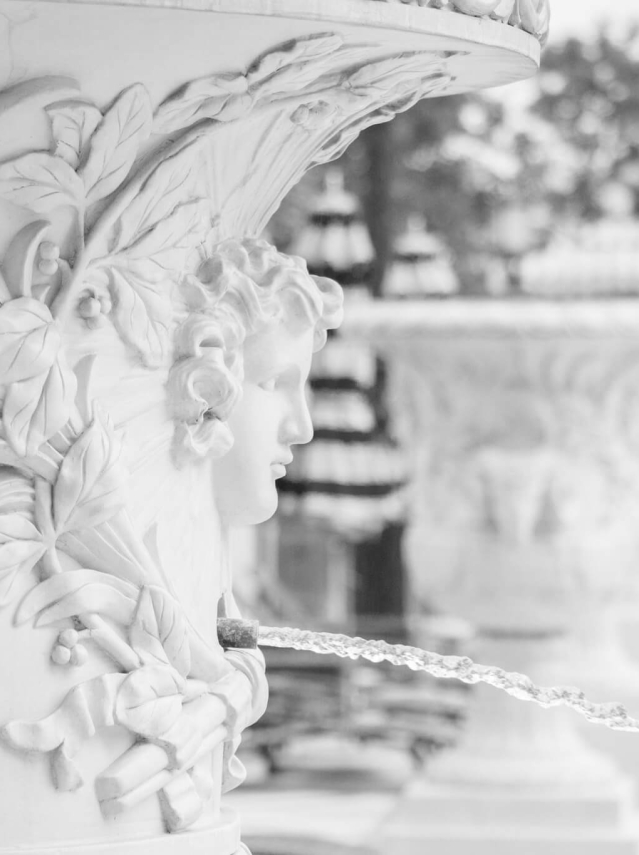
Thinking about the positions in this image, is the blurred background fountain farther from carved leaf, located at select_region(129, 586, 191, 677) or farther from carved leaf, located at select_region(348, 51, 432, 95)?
carved leaf, located at select_region(348, 51, 432, 95)

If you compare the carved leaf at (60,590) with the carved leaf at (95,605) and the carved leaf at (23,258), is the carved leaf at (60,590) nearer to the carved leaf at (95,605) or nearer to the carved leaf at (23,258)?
the carved leaf at (95,605)

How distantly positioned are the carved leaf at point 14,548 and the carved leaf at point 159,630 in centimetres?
11

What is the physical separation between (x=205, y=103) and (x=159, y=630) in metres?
0.43

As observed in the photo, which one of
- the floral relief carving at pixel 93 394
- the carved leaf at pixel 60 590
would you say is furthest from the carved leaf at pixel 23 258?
the carved leaf at pixel 60 590

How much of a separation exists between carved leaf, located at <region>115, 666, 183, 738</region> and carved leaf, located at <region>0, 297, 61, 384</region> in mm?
257

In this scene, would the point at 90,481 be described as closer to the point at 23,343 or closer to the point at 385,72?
the point at 23,343

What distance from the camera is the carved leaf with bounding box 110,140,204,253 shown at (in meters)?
1.38

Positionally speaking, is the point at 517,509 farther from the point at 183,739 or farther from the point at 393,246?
the point at 393,246

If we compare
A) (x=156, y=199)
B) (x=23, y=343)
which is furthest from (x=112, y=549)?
(x=156, y=199)

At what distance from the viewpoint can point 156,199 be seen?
4.60 ft

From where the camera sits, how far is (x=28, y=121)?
1.30m

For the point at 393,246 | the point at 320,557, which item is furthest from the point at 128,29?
the point at 320,557

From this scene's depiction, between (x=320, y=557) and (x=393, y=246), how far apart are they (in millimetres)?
2683

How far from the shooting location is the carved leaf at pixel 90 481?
4.31 ft
